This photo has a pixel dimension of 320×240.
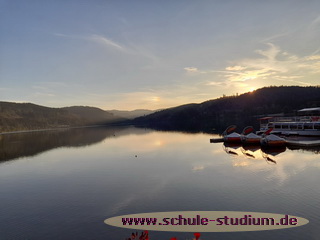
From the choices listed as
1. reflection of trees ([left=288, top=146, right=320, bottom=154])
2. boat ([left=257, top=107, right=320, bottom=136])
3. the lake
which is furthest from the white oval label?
boat ([left=257, top=107, right=320, bottom=136])

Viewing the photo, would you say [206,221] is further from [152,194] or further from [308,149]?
[308,149]

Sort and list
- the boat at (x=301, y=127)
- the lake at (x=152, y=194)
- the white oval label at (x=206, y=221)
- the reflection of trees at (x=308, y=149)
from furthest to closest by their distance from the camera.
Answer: the boat at (x=301, y=127) < the reflection of trees at (x=308, y=149) < the lake at (x=152, y=194) < the white oval label at (x=206, y=221)

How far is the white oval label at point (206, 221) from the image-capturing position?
24391 mm

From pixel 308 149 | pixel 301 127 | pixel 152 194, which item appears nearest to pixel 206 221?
pixel 152 194

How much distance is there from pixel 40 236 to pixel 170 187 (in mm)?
21982

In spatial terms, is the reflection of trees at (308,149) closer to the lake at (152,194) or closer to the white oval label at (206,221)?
the lake at (152,194)

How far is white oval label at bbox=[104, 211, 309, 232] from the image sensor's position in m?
24.4

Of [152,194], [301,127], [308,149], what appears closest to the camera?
[152,194]

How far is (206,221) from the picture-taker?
2588 centimetres

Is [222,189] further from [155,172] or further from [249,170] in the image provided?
[155,172]

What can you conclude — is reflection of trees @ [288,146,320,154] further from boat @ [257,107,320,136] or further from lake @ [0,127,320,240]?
boat @ [257,107,320,136]

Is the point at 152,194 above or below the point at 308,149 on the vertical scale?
below

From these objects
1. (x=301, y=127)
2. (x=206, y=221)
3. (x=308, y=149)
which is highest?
(x=301, y=127)

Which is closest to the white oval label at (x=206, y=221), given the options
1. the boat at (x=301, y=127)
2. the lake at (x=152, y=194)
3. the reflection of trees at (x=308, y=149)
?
the lake at (x=152, y=194)
